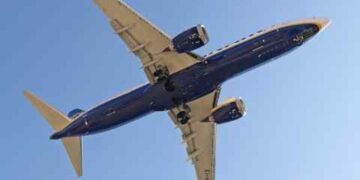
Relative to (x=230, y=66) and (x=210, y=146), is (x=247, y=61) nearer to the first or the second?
(x=230, y=66)

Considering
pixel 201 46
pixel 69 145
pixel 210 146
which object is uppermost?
pixel 201 46

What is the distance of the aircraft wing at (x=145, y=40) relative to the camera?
101062 mm

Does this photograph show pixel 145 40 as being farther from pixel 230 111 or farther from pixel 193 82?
pixel 230 111

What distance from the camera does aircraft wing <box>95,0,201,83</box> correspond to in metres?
101

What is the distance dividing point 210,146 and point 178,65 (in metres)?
21.6

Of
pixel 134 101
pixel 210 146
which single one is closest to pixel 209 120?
pixel 210 146

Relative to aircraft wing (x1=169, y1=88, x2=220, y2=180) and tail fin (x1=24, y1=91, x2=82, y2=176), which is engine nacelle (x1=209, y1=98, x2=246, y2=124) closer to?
aircraft wing (x1=169, y1=88, x2=220, y2=180)

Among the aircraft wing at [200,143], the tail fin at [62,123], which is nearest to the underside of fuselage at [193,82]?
the tail fin at [62,123]

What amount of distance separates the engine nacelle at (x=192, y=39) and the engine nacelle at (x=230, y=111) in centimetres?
1348

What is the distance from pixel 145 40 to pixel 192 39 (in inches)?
324

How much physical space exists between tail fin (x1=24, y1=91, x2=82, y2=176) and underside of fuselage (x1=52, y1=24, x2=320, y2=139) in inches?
82.3

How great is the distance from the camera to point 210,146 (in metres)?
121

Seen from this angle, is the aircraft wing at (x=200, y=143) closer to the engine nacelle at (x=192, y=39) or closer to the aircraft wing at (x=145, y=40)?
the aircraft wing at (x=145, y=40)

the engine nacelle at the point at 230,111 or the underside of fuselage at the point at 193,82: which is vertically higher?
the underside of fuselage at the point at 193,82
